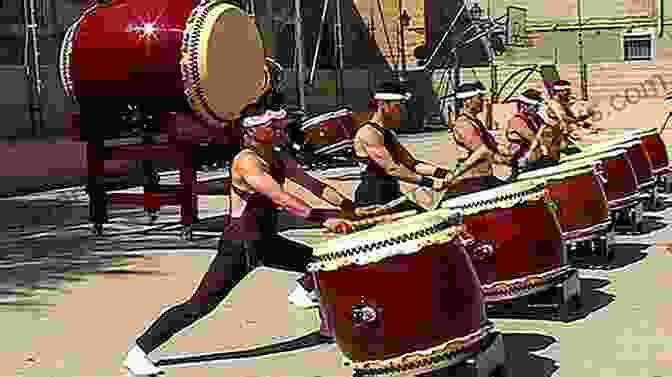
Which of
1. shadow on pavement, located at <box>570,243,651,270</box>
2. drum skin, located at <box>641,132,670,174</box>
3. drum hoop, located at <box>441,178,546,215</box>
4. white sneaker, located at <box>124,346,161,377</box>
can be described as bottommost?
shadow on pavement, located at <box>570,243,651,270</box>

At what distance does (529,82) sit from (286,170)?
29587 mm

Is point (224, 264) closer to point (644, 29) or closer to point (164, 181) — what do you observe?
point (164, 181)

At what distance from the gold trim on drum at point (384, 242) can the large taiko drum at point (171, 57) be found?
20.1ft

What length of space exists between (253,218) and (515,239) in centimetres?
183

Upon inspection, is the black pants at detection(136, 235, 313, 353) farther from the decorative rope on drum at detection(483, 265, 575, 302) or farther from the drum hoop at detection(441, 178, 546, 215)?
the decorative rope on drum at detection(483, 265, 575, 302)

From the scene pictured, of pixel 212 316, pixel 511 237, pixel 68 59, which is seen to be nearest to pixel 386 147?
pixel 511 237

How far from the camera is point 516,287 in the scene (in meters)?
7.44

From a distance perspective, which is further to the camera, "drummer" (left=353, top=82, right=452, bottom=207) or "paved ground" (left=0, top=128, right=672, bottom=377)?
"drummer" (left=353, top=82, right=452, bottom=207)

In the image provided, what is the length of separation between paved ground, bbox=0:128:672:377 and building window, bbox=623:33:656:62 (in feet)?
80.8

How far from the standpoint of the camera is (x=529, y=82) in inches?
1398

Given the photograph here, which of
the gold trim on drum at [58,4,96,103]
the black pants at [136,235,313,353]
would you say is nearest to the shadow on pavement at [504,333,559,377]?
the black pants at [136,235,313,353]

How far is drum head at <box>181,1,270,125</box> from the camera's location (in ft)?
38.0

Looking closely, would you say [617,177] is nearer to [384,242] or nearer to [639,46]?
[384,242]

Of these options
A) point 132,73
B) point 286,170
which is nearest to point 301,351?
point 286,170
